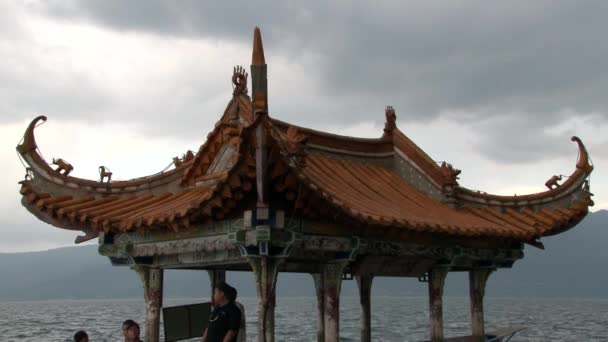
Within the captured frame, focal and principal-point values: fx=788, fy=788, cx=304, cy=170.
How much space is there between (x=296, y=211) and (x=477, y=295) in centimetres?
671

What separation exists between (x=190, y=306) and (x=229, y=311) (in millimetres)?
4930

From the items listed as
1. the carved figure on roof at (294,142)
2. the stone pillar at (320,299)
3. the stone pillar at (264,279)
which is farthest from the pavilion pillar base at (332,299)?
the stone pillar at (320,299)

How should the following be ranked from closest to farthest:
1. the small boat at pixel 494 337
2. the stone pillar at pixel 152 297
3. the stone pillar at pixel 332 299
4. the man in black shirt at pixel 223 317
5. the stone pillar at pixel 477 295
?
1. the man in black shirt at pixel 223 317
2. the stone pillar at pixel 332 299
3. the stone pillar at pixel 152 297
4. the small boat at pixel 494 337
5. the stone pillar at pixel 477 295

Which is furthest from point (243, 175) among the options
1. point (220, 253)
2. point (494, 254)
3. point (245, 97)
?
point (494, 254)

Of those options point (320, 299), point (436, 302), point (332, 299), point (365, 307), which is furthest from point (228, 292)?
point (365, 307)

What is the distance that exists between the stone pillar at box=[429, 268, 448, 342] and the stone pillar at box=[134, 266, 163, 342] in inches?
220

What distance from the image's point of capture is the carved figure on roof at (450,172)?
56.7 ft

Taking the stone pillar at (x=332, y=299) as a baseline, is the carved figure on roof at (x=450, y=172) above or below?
above

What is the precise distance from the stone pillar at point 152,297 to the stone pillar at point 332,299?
3098mm

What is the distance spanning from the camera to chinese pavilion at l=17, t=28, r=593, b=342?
1191cm

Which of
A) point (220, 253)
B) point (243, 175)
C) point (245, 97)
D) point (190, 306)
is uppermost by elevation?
point (245, 97)

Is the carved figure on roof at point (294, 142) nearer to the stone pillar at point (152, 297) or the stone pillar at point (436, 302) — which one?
the stone pillar at point (152, 297)

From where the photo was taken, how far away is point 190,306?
14203mm

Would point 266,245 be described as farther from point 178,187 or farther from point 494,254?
point 494,254
